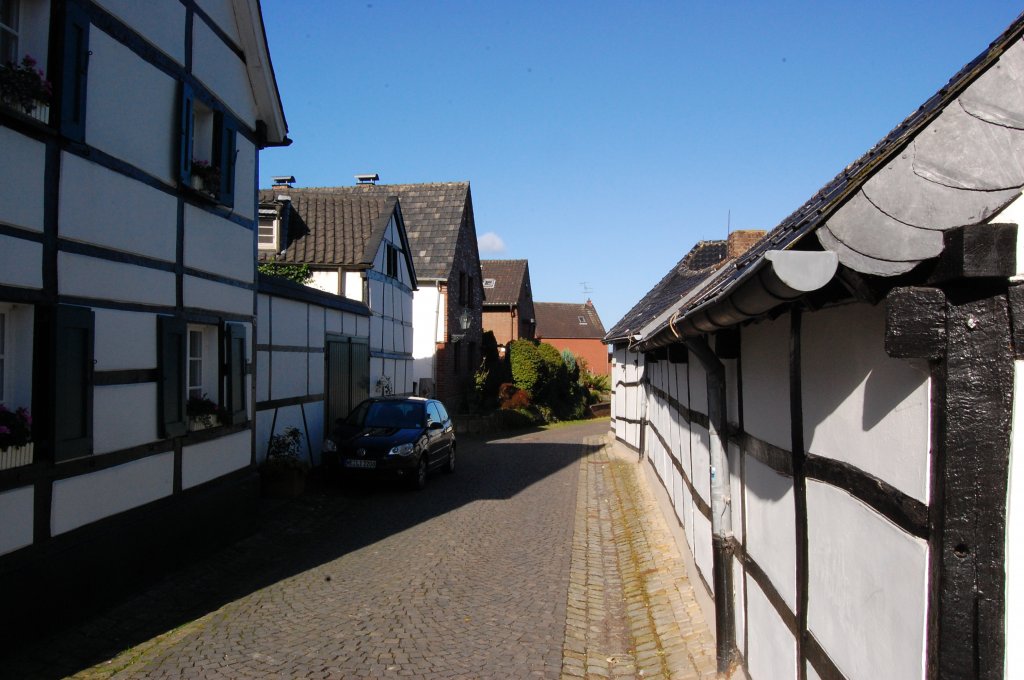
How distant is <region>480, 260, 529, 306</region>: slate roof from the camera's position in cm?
4075

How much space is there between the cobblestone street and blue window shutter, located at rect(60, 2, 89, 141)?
3.94m

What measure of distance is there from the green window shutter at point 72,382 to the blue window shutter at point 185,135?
222cm

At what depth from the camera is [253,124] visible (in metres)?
10.3

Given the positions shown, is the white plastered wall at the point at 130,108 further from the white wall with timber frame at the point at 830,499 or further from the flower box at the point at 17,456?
the white wall with timber frame at the point at 830,499

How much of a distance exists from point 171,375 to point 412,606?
3361 mm

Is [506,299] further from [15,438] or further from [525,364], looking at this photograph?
[15,438]

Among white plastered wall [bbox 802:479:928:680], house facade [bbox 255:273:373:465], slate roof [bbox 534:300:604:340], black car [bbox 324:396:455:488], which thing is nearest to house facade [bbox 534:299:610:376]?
slate roof [bbox 534:300:604:340]

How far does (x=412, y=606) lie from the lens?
273 inches

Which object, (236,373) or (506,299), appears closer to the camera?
(236,373)

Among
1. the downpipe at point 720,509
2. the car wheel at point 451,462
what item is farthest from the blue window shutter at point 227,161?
the car wheel at point 451,462

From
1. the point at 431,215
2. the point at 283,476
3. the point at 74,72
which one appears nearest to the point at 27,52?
the point at 74,72

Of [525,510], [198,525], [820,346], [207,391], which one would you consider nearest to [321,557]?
[198,525]

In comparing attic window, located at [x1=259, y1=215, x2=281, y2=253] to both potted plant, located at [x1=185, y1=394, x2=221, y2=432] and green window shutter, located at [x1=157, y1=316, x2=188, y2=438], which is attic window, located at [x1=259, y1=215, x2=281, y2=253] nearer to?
potted plant, located at [x1=185, y1=394, x2=221, y2=432]

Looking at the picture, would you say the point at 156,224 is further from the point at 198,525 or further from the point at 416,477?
the point at 416,477
